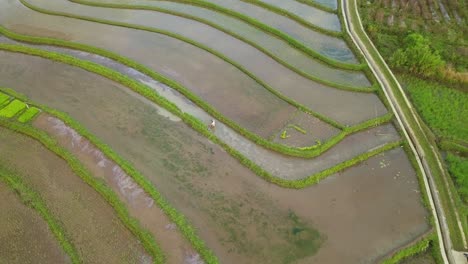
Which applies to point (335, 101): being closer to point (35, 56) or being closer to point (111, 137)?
point (111, 137)

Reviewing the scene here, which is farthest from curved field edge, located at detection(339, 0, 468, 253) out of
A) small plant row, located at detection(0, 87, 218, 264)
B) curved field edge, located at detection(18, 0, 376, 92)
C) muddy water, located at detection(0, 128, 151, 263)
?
muddy water, located at detection(0, 128, 151, 263)

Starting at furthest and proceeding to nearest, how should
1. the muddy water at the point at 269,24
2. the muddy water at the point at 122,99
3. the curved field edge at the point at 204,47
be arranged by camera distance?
the muddy water at the point at 269,24 < the curved field edge at the point at 204,47 < the muddy water at the point at 122,99

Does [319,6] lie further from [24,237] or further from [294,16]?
[24,237]

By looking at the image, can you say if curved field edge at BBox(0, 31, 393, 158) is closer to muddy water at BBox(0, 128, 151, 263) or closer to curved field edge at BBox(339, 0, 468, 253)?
curved field edge at BBox(339, 0, 468, 253)

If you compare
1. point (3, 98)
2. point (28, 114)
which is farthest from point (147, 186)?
point (3, 98)

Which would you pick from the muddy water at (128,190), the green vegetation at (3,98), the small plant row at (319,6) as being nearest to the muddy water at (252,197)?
the muddy water at (128,190)

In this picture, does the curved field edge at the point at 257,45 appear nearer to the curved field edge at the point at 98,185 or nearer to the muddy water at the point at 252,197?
the muddy water at the point at 252,197

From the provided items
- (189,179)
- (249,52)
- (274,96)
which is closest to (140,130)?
(189,179)
